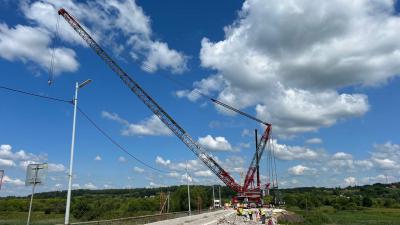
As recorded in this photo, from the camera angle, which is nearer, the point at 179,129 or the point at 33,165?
the point at 33,165

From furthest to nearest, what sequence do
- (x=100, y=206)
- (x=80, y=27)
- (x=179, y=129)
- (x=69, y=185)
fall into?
(x=100, y=206), (x=179, y=129), (x=80, y=27), (x=69, y=185)

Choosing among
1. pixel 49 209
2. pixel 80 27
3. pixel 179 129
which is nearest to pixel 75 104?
pixel 80 27

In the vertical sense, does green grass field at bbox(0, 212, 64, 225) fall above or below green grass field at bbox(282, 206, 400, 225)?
above

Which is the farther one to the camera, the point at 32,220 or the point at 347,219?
the point at 32,220

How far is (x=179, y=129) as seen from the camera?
314ft

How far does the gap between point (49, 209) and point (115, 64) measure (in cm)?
8575

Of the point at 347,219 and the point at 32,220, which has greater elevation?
the point at 32,220

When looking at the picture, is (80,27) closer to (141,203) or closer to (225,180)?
(225,180)

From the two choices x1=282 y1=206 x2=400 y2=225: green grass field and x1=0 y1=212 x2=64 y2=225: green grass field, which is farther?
x1=0 y1=212 x2=64 y2=225: green grass field

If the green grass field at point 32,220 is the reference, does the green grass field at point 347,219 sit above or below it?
below

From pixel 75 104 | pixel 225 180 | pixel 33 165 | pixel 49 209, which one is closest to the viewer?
pixel 33 165

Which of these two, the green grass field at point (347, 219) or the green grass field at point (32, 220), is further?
the green grass field at point (32, 220)

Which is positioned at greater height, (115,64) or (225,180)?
(115,64)

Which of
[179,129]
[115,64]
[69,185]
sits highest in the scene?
[115,64]
